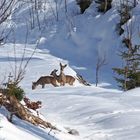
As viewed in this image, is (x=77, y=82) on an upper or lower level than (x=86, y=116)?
lower

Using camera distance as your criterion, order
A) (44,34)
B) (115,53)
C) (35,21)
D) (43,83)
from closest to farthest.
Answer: (43,83), (115,53), (44,34), (35,21)

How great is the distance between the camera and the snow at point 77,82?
27.4ft

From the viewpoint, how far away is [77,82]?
19.0 meters

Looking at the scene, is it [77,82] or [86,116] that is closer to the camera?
[86,116]

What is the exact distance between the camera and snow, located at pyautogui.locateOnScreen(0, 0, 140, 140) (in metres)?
8.34

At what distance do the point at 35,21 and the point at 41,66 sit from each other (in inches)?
553

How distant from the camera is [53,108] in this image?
34.2ft

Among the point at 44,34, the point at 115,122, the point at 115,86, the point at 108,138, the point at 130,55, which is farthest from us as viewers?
the point at 44,34

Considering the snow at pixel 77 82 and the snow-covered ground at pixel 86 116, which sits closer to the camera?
the snow-covered ground at pixel 86 116

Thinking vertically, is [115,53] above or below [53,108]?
below

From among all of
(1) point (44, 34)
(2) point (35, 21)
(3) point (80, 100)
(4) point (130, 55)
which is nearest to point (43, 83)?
(4) point (130, 55)

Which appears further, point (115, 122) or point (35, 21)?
point (35, 21)

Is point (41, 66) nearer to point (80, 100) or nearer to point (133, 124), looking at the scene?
point (80, 100)

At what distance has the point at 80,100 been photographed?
10703 mm
